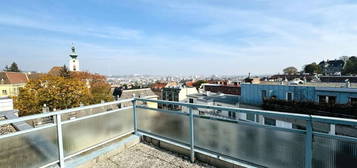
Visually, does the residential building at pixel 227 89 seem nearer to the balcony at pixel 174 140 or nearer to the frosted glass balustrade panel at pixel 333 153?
the balcony at pixel 174 140

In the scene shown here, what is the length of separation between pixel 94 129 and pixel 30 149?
908 mm

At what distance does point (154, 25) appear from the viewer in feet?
50.3

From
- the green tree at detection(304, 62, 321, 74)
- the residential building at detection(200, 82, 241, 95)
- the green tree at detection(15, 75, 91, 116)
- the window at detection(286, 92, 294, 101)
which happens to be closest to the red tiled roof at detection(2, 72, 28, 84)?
the green tree at detection(15, 75, 91, 116)

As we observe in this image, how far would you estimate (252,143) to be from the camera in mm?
2229

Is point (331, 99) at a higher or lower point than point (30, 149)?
lower

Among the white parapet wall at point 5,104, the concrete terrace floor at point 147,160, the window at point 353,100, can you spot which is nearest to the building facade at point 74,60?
the white parapet wall at point 5,104

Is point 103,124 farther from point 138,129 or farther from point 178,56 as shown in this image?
point 178,56

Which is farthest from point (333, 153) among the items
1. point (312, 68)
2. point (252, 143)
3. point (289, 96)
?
point (312, 68)

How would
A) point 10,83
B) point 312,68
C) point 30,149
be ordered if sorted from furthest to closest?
1. point 312,68
2. point 10,83
3. point 30,149

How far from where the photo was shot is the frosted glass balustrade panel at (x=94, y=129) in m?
2.63

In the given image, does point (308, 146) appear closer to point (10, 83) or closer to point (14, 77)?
point (10, 83)

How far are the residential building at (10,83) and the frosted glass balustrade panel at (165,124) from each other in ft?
135

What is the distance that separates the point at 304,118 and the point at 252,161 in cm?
84

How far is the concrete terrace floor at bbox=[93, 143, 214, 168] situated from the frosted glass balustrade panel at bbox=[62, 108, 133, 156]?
1.26 feet
